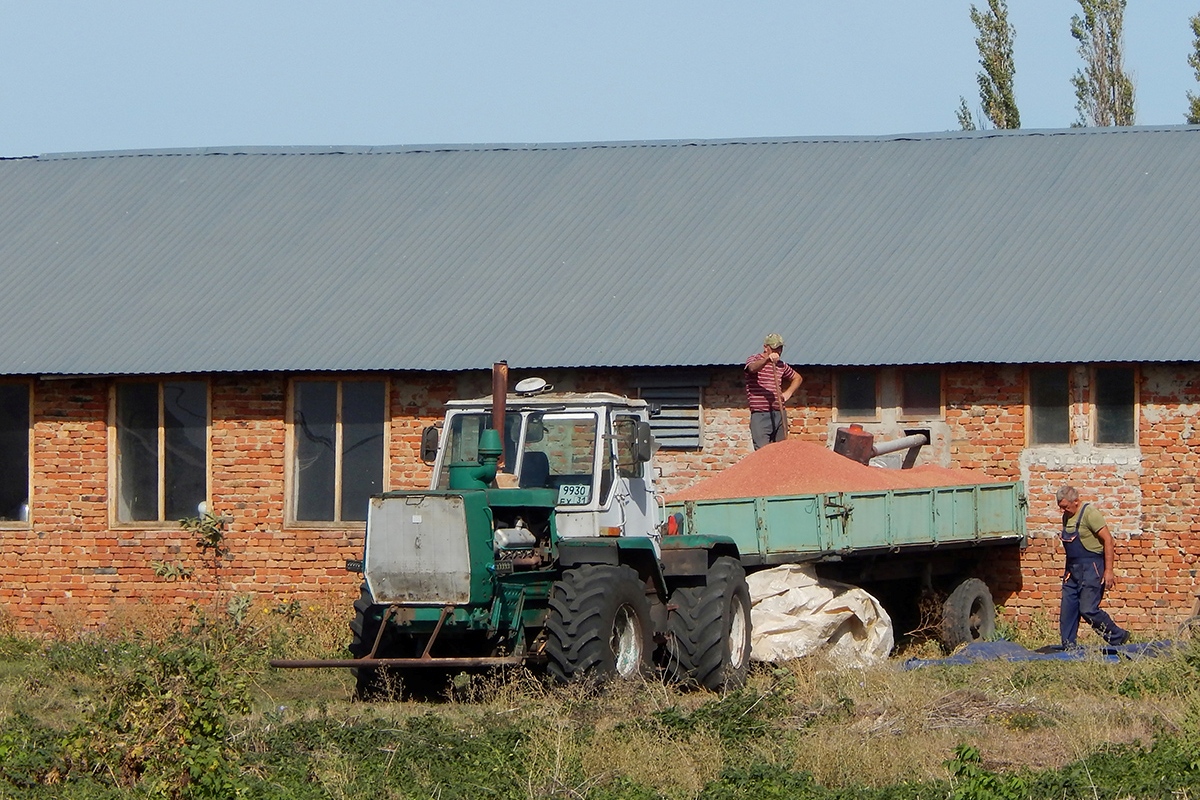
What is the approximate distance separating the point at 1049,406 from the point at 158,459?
873 cm

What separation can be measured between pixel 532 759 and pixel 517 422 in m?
3.77

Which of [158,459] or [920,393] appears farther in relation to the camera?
[158,459]

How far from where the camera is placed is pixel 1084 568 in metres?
14.5

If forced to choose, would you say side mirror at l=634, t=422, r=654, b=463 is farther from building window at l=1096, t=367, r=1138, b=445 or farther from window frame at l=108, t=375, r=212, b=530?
window frame at l=108, t=375, r=212, b=530

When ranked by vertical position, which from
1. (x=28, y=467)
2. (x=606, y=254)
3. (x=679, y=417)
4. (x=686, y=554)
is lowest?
(x=686, y=554)

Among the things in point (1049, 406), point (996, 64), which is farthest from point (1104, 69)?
point (1049, 406)

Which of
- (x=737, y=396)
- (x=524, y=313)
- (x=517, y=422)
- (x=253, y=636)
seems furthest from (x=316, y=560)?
(x=517, y=422)

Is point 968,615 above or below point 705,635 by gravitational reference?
below

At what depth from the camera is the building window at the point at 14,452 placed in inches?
707

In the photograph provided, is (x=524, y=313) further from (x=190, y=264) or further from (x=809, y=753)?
(x=809, y=753)

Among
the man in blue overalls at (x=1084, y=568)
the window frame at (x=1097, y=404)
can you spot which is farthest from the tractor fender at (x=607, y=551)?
the window frame at (x=1097, y=404)

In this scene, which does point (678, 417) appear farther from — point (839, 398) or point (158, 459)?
point (158, 459)

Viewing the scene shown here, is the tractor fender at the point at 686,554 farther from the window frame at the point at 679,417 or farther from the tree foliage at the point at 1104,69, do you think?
the tree foliage at the point at 1104,69

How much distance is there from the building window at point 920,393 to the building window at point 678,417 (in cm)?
196
